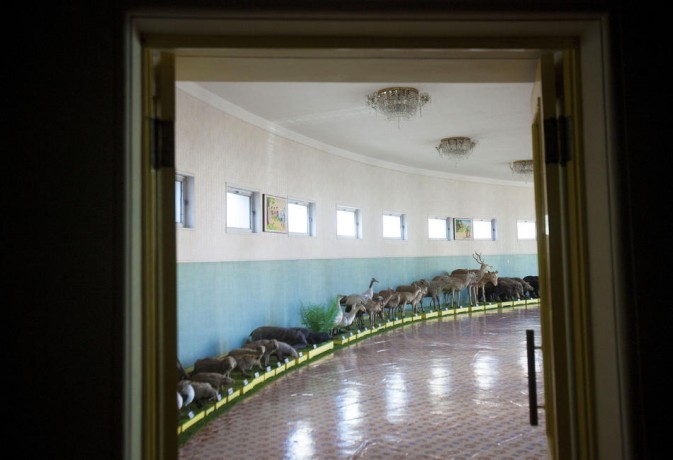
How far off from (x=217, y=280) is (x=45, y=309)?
473 centimetres

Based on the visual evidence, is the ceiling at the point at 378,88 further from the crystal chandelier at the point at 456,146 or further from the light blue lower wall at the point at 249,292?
the light blue lower wall at the point at 249,292

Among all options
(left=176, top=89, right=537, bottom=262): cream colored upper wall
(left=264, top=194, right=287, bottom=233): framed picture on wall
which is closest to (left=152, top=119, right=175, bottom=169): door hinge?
(left=176, top=89, right=537, bottom=262): cream colored upper wall

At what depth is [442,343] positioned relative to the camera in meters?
7.95

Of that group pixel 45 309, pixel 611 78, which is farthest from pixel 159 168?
pixel 611 78

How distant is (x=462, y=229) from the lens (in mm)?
13211

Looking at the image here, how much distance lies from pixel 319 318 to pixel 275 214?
1.72m

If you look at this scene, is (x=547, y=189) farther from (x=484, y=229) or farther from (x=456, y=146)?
(x=484, y=229)

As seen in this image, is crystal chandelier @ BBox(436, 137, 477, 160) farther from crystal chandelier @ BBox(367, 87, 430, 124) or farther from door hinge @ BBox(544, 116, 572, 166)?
door hinge @ BBox(544, 116, 572, 166)

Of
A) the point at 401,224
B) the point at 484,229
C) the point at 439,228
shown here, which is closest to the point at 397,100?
the point at 401,224

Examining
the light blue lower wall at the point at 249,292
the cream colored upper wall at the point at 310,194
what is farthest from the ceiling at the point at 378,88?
the light blue lower wall at the point at 249,292

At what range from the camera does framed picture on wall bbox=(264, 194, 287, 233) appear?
278 inches

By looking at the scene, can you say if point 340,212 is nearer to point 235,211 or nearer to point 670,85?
point 235,211

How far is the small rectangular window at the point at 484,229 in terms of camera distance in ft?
44.9

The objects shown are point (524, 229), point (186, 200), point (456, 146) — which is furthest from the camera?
point (524, 229)
